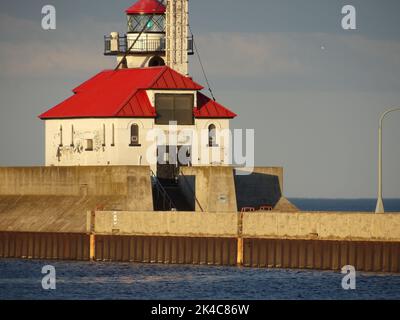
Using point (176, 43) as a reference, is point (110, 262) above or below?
below

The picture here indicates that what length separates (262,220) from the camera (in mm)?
88750

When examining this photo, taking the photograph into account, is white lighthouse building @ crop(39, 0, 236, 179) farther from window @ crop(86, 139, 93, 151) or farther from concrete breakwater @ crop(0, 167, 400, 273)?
concrete breakwater @ crop(0, 167, 400, 273)

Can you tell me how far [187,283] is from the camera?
84.0m

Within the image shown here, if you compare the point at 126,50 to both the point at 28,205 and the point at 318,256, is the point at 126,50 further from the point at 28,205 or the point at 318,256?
the point at 318,256

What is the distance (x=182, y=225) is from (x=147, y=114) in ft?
39.3

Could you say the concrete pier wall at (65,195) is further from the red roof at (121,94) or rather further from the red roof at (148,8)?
the red roof at (148,8)

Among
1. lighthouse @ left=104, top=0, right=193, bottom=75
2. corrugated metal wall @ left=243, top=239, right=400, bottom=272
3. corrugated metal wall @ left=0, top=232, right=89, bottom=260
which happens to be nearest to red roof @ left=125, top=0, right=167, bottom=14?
lighthouse @ left=104, top=0, right=193, bottom=75

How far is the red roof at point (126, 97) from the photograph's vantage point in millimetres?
101531

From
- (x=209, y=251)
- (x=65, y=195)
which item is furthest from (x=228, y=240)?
(x=65, y=195)

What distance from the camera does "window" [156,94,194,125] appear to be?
334 ft

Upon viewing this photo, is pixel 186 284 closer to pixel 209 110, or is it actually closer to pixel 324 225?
pixel 324 225

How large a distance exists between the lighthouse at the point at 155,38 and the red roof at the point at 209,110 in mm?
2291

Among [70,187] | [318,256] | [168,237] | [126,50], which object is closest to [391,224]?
[318,256]
